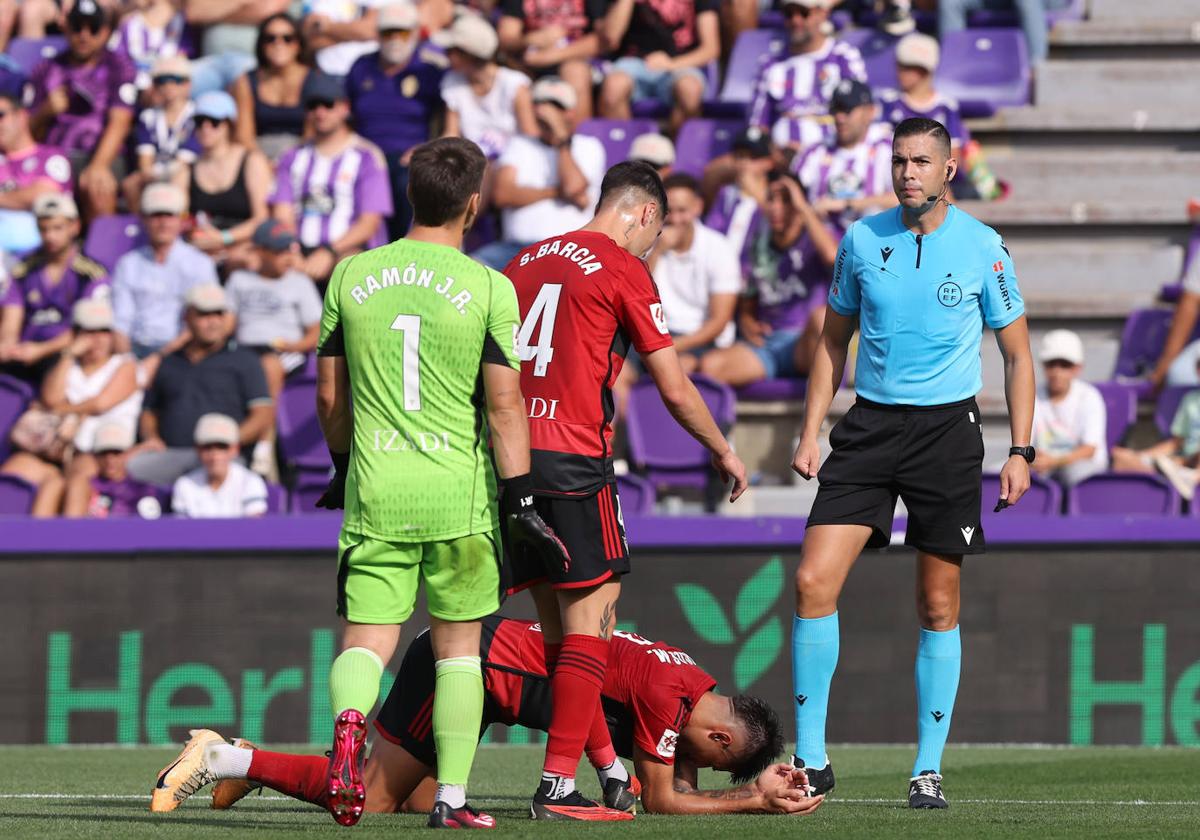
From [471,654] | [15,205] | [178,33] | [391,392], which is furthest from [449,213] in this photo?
[178,33]

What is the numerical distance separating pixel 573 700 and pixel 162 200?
763 cm

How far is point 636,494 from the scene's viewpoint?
10820mm

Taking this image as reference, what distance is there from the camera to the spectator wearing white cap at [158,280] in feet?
41.7

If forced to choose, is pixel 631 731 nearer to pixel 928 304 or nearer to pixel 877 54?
pixel 928 304

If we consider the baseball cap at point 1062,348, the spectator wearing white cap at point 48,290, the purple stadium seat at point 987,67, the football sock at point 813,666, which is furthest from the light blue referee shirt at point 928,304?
the purple stadium seat at point 987,67

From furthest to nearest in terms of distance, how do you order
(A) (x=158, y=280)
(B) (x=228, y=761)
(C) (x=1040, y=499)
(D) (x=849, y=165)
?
(D) (x=849, y=165) < (A) (x=158, y=280) < (C) (x=1040, y=499) < (B) (x=228, y=761)

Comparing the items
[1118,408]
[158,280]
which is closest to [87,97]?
[158,280]

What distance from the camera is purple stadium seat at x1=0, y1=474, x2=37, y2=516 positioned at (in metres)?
11.3

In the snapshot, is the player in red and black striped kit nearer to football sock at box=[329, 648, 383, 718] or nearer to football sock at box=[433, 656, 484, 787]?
football sock at box=[433, 656, 484, 787]

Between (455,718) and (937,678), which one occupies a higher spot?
(455,718)

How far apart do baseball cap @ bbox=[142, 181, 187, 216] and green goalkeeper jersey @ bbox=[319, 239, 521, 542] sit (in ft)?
24.8

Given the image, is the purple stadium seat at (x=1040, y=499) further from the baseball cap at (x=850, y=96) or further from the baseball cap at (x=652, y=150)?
the baseball cap at (x=652, y=150)

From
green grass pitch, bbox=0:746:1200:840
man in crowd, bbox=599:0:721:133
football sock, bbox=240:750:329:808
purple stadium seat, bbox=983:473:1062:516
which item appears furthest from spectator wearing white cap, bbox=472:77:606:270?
football sock, bbox=240:750:329:808

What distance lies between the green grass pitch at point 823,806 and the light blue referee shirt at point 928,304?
1378mm
